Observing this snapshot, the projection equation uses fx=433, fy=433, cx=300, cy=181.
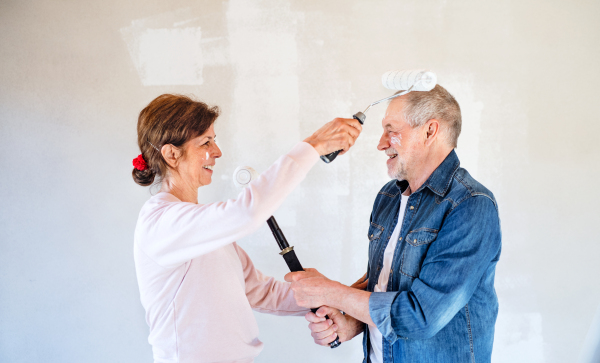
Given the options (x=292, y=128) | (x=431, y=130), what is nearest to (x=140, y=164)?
(x=431, y=130)

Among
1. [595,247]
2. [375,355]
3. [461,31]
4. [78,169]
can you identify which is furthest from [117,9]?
[595,247]

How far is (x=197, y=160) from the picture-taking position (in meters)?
1.42

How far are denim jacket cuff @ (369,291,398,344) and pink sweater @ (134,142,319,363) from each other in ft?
1.29

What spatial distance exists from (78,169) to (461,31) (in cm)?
232

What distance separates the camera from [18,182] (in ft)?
8.30

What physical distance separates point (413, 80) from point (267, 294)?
0.97 metres

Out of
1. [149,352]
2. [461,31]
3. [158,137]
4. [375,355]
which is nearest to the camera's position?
[158,137]

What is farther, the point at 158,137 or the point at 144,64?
the point at 144,64

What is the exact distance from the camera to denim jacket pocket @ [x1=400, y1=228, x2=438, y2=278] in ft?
4.41

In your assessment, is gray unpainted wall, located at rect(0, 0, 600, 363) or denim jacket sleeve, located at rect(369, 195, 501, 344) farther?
gray unpainted wall, located at rect(0, 0, 600, 363)

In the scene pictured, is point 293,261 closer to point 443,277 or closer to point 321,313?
point 321,313

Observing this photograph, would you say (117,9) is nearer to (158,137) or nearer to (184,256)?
(158,137)

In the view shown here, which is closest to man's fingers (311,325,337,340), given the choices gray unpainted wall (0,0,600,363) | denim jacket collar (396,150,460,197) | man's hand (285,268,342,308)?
man's hand (285,268,342,308)

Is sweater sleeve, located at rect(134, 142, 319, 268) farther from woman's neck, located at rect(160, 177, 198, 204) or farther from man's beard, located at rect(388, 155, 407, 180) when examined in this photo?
man's beard, located at rect(388, 155, 407, 180)
